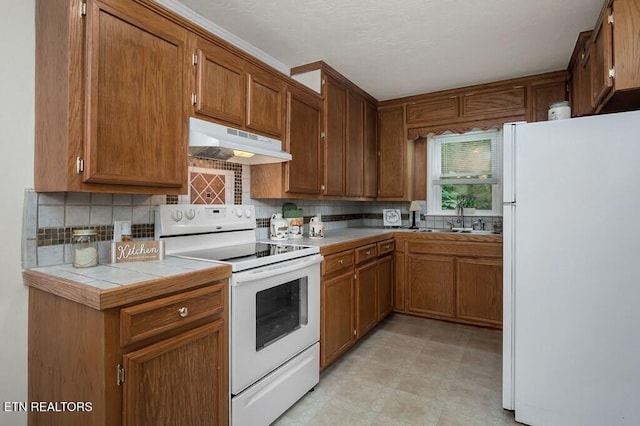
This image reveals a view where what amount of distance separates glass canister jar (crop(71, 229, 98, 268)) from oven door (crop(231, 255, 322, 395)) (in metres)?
0.61

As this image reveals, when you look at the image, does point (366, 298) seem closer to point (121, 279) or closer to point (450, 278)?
point (450, 278)

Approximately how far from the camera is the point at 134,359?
1.16m

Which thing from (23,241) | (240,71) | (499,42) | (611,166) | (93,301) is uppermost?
(499,42)

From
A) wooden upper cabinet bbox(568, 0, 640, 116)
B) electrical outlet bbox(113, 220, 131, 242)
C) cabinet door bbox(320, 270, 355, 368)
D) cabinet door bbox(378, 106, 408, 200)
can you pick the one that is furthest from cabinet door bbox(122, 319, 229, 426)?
cabinet door bbox(378, 106, 408, 200)

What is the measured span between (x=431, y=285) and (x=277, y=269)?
2124mm

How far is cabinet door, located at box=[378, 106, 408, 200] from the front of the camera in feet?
12.3

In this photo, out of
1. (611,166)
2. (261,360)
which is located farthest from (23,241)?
(611,166)

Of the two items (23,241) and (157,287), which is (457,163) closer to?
(157,287)

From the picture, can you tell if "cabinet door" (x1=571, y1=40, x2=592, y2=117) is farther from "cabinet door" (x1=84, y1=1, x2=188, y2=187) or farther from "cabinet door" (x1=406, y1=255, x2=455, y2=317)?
"cabinet door" (x1=84, y1=1, x2=188, y2=187)

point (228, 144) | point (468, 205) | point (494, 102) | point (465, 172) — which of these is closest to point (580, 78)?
point (494, 102)

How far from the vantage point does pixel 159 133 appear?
61.4 inches

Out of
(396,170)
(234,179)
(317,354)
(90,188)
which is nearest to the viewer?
(90,188)

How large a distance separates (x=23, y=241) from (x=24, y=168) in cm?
31

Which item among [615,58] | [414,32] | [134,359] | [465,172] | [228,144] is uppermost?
[414,32]
